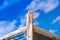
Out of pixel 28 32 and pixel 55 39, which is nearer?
pixel 28 32

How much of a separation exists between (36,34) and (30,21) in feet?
1.65

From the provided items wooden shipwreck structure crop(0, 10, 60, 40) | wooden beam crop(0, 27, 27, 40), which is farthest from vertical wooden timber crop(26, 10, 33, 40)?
wooden beam crop(0, 27, 27, 40)

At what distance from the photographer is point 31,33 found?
584 cm

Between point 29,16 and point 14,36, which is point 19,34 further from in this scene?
point 29,16

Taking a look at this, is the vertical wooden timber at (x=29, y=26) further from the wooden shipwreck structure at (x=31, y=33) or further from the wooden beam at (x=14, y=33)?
the wooden beam at (x=14, y=33)

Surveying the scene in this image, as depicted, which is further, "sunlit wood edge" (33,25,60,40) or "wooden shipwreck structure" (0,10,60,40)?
"sunlit wood edge" (33,25,60,40)

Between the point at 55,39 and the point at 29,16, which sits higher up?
the point at 29,16

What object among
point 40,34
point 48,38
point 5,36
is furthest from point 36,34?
point 5,36

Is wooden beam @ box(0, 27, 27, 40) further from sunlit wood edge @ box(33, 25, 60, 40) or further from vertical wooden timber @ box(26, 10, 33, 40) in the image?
sunlit wood edge @ box(33, 25, 60, 40)

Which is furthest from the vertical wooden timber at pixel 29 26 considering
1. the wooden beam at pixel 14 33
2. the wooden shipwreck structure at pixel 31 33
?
the wooden beam at pixel 14 33

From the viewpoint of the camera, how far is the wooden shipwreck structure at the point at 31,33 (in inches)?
232

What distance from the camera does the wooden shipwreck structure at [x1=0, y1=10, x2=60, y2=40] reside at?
19.3 feet

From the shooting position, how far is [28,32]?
5.89 m

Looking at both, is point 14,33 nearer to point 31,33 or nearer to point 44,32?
point 31,33
